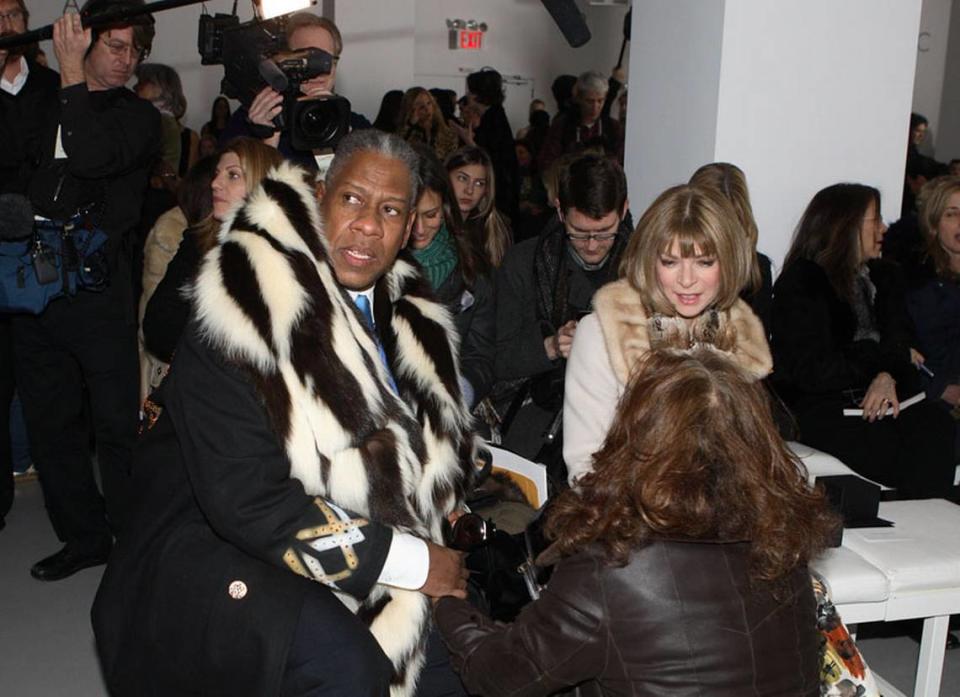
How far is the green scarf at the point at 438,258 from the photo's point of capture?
3.04 m

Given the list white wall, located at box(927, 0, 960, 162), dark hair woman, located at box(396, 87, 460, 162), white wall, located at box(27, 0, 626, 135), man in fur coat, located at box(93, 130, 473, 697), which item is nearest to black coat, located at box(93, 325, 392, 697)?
man in fur coat, located at box(93, 130, 473, 697)

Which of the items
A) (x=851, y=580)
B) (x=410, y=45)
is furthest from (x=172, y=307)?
(x=410, y=45)

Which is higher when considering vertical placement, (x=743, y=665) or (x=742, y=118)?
(x=742, y=118)

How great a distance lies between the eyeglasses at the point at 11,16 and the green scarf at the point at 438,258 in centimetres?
145

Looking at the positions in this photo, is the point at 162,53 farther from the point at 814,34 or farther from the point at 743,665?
the point at 743,665

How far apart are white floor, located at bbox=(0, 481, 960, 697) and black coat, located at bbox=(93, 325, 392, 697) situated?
1143 mm

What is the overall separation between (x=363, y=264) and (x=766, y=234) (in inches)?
85.2

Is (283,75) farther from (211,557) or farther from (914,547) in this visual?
(914,547)

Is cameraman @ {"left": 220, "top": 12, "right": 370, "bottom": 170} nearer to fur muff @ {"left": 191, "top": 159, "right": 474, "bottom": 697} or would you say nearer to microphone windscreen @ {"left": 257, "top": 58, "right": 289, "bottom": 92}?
microphone windscreen @ {"left": 257, "top": 58, "right": 289, "bottom": 92}

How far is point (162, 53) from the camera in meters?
8.48

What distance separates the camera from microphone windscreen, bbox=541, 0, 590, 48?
12.8 feet

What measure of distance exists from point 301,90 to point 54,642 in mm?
1788

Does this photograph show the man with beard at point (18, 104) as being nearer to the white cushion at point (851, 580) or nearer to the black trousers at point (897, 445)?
the white cushion at point (851, 580)

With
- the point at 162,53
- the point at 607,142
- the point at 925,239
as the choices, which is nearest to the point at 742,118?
the point at 925,239
